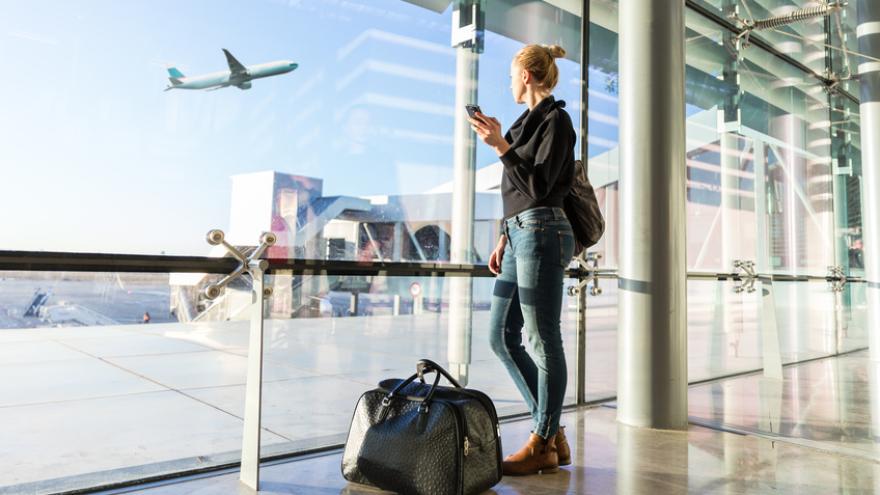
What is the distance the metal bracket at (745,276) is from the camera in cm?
468

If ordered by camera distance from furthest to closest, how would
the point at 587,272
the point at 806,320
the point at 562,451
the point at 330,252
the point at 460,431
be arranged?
the point at 806,320 → the point at 587,272 → the point at 330,252 → the point at 562,451 → the point at 460,431

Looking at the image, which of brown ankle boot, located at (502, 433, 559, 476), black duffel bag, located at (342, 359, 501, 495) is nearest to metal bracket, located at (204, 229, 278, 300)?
black duffel bag, located at (342, 359, 501, 495)

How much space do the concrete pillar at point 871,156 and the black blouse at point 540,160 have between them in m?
5.40

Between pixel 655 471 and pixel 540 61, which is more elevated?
pixel 540 61

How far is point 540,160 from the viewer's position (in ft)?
6.99

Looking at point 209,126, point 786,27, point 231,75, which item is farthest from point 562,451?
point 786,27

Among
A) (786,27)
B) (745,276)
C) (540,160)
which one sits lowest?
(745,276)

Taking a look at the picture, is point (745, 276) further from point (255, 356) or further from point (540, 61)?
point (255, 356)

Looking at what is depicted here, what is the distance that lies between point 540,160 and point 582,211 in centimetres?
38

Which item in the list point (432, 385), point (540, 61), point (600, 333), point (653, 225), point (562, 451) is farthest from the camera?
point (600, 333)

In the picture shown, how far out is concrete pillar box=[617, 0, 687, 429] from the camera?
3.09 meters

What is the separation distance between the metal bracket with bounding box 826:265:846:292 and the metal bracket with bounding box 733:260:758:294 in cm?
202

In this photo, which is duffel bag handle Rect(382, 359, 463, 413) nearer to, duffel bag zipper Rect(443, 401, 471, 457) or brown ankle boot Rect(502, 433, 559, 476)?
duffel bag zipper Rect(443, 401, 471, 457)

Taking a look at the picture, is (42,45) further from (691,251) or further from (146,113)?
(691,251)
